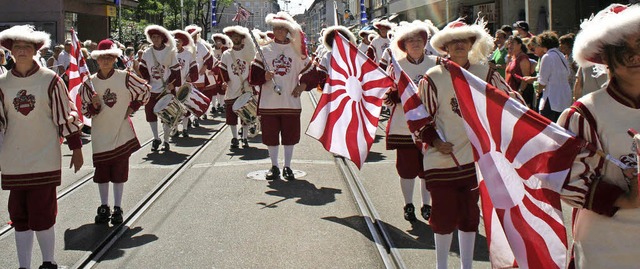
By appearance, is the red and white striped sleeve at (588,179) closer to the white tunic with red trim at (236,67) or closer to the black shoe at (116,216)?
the black shoe at (116,216)

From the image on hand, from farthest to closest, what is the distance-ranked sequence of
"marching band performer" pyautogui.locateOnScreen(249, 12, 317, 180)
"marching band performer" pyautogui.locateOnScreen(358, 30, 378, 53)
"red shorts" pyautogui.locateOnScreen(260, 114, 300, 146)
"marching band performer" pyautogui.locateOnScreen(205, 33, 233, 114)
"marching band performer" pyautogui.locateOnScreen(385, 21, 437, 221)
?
"marching band performer" pyautogui.locateOnScreen(358, 30, 378, 53) < "marching band performer" pyautogui.locateOnScreen(205, 33, 233, 114) < "red shorts" pyautogui.locateOnScreen(260, 114, 300, 146) < "marching band performer" pyautogui.locateOnScreen(249, 12, 317, 180) < "marching band performer" pyautogui.locateOnScreen(385, 21, 437, 221)

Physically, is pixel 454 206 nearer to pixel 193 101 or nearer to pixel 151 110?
pixel 193 101

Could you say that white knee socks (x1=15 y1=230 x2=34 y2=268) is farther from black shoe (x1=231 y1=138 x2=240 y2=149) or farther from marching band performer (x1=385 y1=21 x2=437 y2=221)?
black shoe (x1=231 y1=138 x2=240 y2=149)

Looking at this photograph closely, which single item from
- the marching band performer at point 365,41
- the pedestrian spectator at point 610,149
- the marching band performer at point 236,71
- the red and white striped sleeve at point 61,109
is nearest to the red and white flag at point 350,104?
the red and white striped sleeve at point 61,109

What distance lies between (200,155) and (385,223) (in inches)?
217

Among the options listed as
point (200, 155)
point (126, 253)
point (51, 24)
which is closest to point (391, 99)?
point (126, 253)

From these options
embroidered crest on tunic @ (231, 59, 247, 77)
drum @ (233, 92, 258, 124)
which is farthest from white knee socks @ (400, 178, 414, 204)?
embroidered crest on tunic @ (231, 59, 247, 77)

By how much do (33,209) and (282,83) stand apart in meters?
4.63

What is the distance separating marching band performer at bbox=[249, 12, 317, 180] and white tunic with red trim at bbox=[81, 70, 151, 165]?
2.42 metres

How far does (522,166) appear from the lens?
10.1 ft

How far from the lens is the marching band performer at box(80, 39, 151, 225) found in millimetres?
6980

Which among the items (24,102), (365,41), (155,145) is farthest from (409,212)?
(365,41)

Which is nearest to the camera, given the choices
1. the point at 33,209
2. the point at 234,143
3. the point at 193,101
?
the point at 33,209

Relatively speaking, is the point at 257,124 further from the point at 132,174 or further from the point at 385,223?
the point at 385,223
